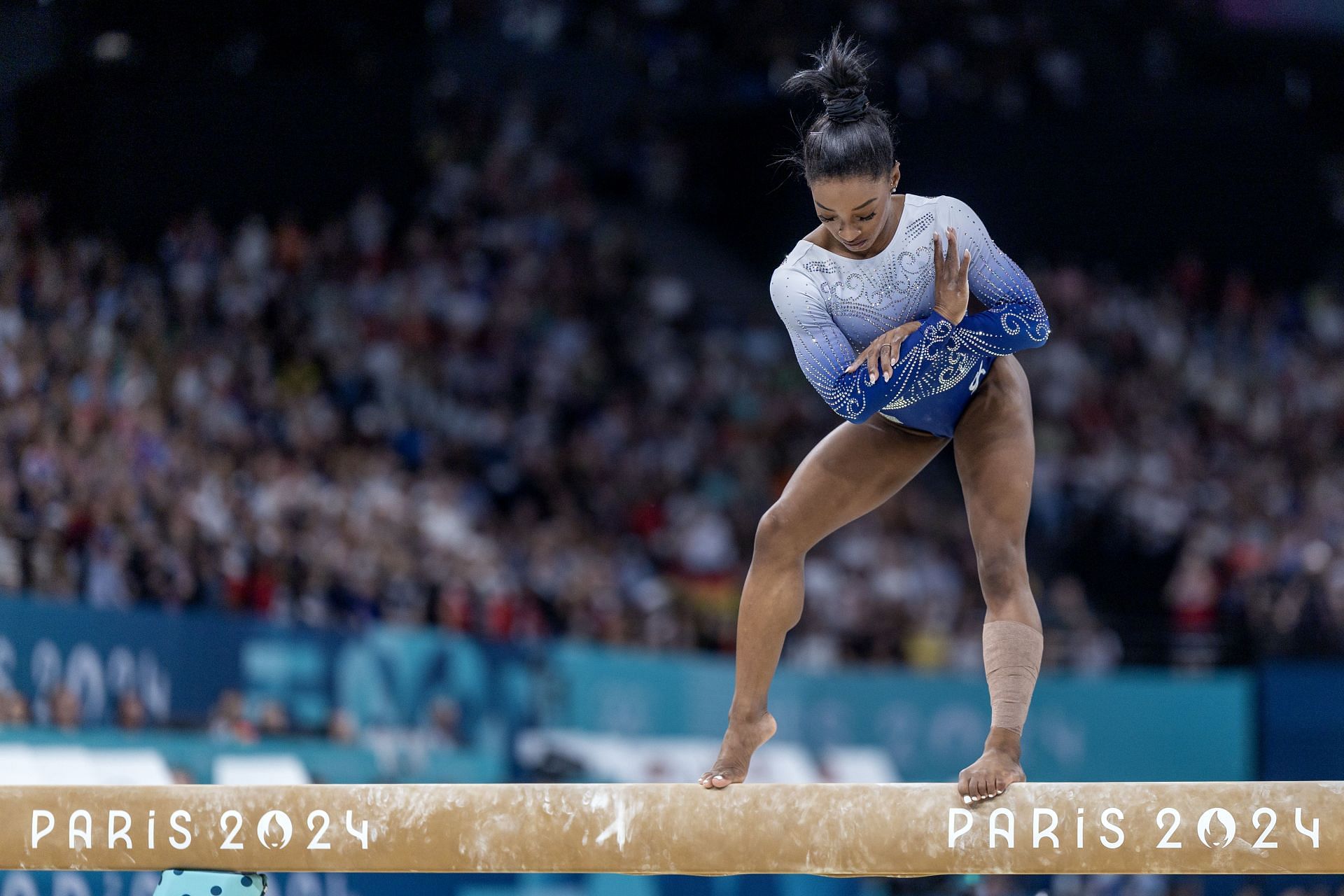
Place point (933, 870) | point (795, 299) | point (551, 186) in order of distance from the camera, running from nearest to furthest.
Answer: point (933, 870) → point (795, 299) → point (551, 186)

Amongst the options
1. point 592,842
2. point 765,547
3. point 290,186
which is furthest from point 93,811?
point 290,186

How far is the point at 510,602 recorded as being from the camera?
11.0 metres

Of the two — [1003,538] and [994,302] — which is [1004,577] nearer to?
[1003,538]

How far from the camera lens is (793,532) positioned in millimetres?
4352

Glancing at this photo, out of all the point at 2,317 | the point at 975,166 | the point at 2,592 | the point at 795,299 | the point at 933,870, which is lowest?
the point at 933,870

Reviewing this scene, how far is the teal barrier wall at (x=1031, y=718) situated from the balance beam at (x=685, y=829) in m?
6.81

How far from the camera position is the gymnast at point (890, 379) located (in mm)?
4004

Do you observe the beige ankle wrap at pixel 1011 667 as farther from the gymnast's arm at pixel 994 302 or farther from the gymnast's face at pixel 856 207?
the gymnast's face at pixel 856 207

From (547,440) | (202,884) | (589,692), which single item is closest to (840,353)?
(202,884)

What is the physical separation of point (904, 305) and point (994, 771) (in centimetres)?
114

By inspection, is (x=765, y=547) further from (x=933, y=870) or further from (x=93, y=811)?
(x=93, y=811)

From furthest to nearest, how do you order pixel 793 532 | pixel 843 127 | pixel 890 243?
pixel 793 532 < pixel 890 243 < pixel 843 127

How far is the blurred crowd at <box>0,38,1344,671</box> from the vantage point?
9.30 meters

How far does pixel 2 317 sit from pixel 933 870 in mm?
6982
